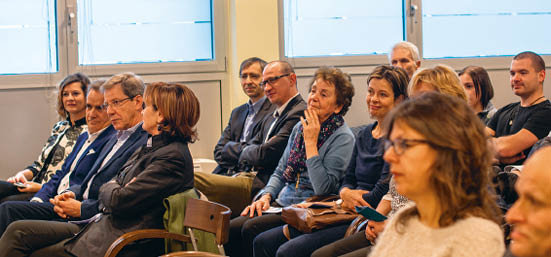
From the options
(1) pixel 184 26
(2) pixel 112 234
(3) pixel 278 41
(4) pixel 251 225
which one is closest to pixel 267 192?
(4) pixel 251 225

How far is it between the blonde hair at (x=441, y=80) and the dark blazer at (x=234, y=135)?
1705 millimetres

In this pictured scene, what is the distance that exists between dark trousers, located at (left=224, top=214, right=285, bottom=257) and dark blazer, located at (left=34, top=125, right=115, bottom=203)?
927mm

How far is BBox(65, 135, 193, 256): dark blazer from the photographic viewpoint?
10.2 ft

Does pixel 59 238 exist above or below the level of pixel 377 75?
below

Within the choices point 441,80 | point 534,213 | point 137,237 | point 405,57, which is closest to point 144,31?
point 405,57

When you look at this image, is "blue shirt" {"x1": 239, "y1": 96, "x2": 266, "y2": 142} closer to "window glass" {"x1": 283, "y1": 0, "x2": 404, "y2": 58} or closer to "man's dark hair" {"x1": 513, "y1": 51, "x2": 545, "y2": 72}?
"window glass" {"x1": 283, "y1": 0, "x2": 404, "y2": 58}

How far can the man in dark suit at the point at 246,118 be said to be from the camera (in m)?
4.61

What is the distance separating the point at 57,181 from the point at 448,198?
3.19m

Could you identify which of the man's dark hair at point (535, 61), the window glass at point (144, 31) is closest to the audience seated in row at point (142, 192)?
the man's dark hair at point (535, 61)

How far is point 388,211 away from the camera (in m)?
2.86

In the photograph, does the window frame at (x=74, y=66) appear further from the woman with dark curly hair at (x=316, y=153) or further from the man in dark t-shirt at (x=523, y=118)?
the man in dark t-shirt at (x=523, y=118)

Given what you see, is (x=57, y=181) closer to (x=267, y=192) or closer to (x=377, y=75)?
(x=267, y=192)

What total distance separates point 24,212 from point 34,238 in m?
0.53

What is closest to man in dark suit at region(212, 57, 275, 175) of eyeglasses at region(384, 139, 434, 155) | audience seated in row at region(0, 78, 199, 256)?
audience seated in row at region(0, 78, 199, 256)
